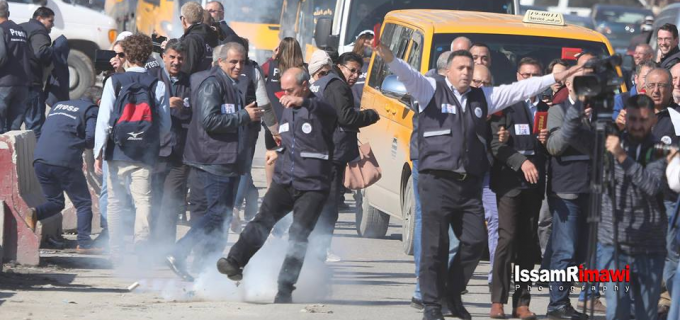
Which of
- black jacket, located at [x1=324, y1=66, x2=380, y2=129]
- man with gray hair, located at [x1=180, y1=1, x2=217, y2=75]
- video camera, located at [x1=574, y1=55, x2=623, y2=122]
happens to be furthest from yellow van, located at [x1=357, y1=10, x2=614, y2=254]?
video camera, located at [x1=574, y1=55, x2=623, y2=122]

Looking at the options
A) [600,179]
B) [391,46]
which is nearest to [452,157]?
[600,179]

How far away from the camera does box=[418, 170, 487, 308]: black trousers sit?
27.6 ft

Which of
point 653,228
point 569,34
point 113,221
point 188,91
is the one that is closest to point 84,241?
point 113,221

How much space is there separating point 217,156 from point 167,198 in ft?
4.47

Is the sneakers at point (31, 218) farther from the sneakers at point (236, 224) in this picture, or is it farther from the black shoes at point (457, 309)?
the black shoes at point (457, 309)

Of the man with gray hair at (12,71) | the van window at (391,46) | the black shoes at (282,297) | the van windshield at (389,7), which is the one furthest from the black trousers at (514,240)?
the man with gray hair at (12,71)

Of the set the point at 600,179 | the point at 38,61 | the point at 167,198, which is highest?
the point at 600,179

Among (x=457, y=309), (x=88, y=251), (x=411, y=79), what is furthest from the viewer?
(x=88, y=251)

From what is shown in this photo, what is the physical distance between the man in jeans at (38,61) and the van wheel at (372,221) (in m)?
4.58

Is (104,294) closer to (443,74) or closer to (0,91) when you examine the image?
(443,74)

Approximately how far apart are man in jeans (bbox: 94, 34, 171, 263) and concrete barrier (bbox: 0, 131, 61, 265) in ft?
2.15

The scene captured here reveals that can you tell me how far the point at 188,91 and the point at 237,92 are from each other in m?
1.29

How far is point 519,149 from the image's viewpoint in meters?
8.84

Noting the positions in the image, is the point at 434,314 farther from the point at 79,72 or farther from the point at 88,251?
the point at 79,72
